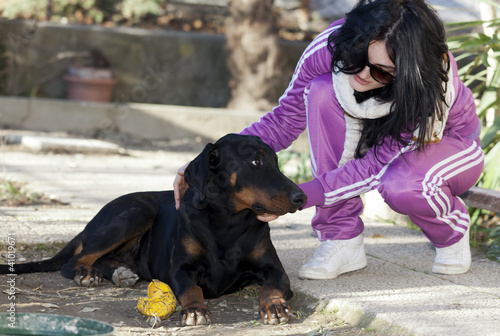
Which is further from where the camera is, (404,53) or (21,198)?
(21,198)

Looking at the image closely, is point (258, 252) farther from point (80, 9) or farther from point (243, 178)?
point (80, 9)

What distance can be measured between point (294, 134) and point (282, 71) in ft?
18.9

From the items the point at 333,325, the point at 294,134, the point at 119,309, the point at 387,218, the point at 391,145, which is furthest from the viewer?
the point at 387,218

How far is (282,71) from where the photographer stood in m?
9.46

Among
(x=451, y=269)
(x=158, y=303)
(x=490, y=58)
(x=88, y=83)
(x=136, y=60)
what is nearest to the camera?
(x=158, y=303)

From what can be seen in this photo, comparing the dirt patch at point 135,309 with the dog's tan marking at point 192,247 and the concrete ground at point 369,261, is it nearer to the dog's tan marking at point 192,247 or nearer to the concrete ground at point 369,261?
the concrete ground at point 369,261

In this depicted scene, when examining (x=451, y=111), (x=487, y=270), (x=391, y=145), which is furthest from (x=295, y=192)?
(x=487, y=270)

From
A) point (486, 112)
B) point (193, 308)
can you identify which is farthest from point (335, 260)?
point (486, 112)

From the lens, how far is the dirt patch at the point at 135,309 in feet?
9.59

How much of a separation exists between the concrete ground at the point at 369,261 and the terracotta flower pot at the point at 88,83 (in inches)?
108

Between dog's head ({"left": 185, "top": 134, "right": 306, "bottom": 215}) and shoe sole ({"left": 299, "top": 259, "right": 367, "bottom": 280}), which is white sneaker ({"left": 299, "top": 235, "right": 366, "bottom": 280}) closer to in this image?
shoe sole ({"left": 299, "top": 259, "right": 367, "bottom": 280})

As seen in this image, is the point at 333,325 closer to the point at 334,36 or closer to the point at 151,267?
the point at 151,267

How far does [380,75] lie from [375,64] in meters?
0.07

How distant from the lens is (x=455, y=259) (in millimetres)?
3527
